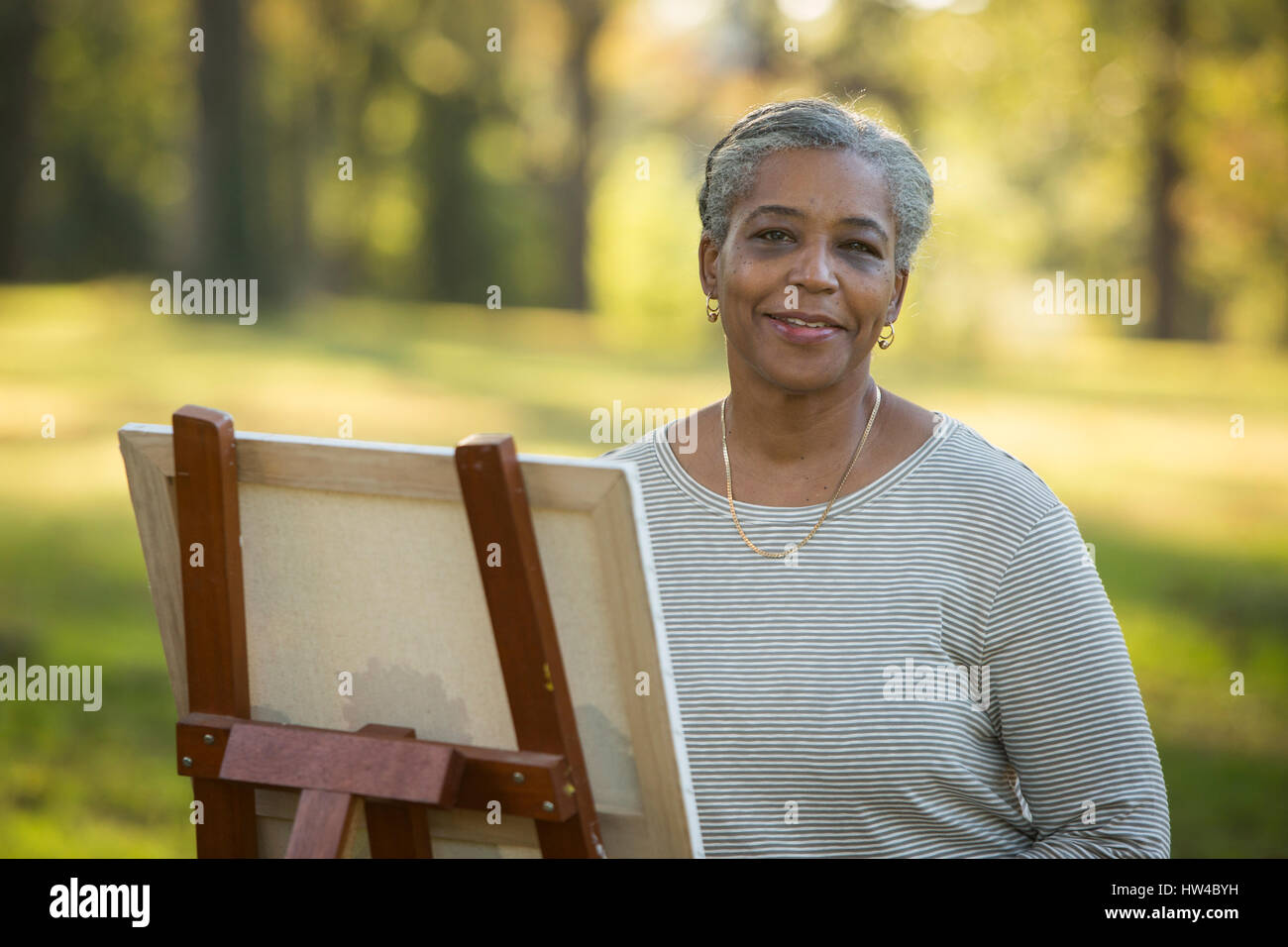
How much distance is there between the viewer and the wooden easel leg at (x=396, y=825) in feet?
5.60

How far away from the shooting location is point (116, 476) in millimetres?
9992

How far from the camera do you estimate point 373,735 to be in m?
1.70

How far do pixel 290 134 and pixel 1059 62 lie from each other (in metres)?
8.62

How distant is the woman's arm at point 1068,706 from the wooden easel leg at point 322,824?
3.43 feet

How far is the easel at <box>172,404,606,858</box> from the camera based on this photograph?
1.58m

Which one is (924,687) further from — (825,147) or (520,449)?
(520,449)

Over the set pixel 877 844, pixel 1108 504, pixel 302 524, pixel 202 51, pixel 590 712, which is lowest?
pixel 877 844

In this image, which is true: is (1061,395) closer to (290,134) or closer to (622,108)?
(622,108)

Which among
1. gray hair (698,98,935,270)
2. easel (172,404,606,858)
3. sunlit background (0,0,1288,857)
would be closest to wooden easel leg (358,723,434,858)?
easel (172,404,606,858)

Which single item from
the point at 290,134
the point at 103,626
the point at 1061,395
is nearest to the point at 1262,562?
the point at 1061,395

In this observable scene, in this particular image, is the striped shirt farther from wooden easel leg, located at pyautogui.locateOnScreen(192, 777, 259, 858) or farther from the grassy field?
the grassy field

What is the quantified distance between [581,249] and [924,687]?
15.5 meters

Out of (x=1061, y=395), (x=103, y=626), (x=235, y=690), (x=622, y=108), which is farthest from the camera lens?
(x=622, y=108)

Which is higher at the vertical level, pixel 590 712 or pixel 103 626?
pixel 103 626
